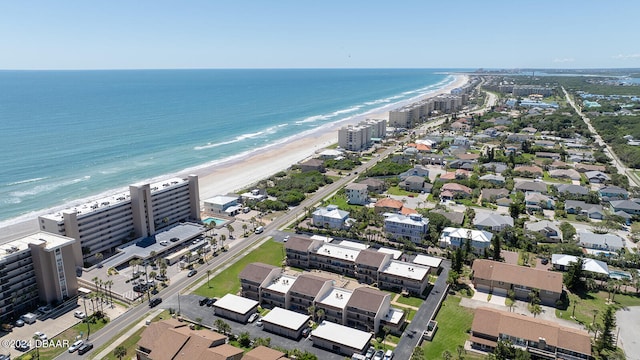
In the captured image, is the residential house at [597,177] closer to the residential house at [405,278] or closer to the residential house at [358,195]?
the residential house at [358,195]

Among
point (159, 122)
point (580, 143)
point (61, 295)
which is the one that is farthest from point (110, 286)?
point (580, 143)

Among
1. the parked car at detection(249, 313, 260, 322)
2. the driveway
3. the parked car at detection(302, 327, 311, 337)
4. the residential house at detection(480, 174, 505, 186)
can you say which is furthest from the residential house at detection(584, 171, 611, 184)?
the parked car at detection(249, 313, 260, 322)

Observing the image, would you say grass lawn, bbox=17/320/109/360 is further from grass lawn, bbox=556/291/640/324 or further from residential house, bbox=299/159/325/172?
residential house, bbox=299/159/325/172

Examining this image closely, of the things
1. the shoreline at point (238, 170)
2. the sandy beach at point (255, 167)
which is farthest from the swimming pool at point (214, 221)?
the sandy beach at point (255, 167)

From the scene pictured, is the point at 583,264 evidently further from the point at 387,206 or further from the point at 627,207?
the point at 387,206

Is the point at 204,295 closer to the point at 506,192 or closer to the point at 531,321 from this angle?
the point at 531,321

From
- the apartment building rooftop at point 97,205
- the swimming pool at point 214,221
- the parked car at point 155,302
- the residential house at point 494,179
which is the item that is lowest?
the parked car at point 155,302

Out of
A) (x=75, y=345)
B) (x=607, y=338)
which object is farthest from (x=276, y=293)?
(x=607, y=338)
